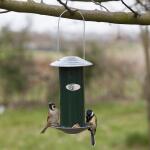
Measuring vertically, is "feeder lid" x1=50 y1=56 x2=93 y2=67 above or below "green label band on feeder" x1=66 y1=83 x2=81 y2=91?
above

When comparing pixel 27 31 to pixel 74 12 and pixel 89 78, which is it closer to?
pixel 89 78

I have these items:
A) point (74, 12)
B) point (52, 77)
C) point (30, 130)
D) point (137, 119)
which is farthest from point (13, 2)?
point (52, 77)

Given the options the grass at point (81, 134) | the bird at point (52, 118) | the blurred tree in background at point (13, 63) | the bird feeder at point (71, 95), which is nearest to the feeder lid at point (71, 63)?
the bird feeder at point (71, 95)

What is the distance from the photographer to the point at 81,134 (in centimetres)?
961

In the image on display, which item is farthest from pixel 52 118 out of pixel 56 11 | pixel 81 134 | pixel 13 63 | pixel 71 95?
pixel 13 63

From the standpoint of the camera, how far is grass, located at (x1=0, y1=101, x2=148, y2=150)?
877cm

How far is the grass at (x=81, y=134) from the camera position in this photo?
8.77m

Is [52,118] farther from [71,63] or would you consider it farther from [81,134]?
[81,134]

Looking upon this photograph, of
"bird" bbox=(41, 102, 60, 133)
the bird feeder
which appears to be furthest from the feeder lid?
"bird" bbox=(41, 102, 60, 133)

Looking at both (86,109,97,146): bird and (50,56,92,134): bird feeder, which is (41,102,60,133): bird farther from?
(86,109,97,146): bird

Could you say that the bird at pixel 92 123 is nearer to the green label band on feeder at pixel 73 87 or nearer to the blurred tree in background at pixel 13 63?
the green label band on feeder at pixel 73 87

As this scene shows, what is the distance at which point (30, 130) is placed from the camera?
9.98 meters

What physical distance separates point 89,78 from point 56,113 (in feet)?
30.7

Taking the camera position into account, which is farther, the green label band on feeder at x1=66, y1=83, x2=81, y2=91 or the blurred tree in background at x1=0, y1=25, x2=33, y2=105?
the blurred tree in background at x1=0, y1=25, x2=33, y2=105
